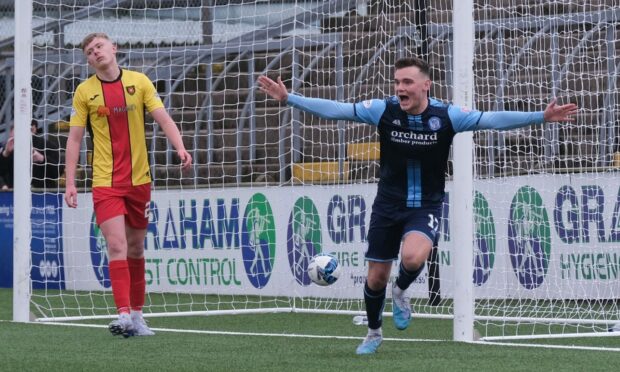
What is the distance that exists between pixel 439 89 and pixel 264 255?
2.59 m

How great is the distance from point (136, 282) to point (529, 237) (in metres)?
4.33

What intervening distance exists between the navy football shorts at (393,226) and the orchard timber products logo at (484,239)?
169 inches

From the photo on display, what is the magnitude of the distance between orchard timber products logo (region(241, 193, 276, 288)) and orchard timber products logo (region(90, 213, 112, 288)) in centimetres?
183

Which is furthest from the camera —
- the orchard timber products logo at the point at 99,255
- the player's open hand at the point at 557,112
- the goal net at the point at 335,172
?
the orchard timber products logo at the point at 99,255

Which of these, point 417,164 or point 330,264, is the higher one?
point 417,164

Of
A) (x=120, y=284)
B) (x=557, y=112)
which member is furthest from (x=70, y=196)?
(x=557, y=112)

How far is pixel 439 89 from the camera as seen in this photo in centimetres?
1429

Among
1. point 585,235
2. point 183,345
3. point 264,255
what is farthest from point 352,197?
point 183,345

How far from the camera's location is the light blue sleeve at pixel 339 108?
778 cm

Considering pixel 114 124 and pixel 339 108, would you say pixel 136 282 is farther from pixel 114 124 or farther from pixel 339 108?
pixel 339 108

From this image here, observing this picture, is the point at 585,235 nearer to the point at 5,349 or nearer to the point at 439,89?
the point at 439,89

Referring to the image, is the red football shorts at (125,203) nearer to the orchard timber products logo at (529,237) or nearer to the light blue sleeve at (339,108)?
the light blue sleeve at (339,108)

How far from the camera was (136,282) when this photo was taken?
9867 millimetres

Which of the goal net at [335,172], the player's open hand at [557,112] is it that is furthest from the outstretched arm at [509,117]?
the goal net at [335,172]
